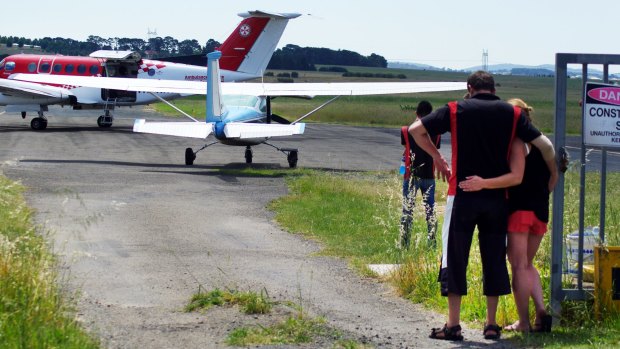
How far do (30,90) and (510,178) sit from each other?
31.0 meters

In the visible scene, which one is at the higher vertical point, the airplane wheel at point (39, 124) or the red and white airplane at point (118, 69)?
the red and white airplane at point (118, 69)

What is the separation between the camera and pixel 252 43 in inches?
1500

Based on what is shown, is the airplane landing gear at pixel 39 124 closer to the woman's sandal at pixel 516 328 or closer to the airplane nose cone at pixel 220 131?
the airplane nose cone at pixel 220 131

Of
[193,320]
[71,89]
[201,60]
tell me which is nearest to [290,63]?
[201,60]

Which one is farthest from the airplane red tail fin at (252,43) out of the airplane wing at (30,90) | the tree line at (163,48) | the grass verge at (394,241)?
the tree line at (163,48)

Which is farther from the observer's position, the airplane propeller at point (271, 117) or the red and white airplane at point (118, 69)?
the red and white airplane at point (118, 69)

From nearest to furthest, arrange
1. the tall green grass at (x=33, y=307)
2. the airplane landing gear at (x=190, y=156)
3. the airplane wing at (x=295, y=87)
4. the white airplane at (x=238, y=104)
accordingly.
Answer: the tall green grass at (x=33, y=307)
the white airplane at (x=238, y=104)
the airplane landing gear at (x=190, y=156)
the airplane wing at (x=295, y=87)

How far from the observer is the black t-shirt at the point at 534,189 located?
6.87m

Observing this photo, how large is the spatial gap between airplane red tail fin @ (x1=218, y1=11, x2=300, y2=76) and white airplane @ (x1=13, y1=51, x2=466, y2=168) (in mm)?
8828

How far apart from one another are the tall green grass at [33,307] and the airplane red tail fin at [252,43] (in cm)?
2971

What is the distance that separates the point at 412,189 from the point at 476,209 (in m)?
3.42

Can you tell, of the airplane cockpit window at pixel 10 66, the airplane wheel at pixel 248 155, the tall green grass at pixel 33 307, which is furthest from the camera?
the airplane cockpit window at pixel 10 66

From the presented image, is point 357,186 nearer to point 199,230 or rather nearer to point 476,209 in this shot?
point 199,230

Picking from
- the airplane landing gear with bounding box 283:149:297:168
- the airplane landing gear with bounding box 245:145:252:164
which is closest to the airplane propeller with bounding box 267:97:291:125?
the airplane landing gear with bounding box 245:145:252:164
